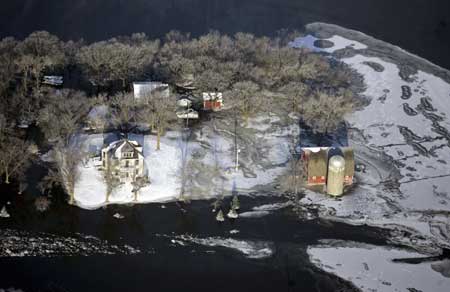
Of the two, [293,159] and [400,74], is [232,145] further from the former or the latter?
[400,74]

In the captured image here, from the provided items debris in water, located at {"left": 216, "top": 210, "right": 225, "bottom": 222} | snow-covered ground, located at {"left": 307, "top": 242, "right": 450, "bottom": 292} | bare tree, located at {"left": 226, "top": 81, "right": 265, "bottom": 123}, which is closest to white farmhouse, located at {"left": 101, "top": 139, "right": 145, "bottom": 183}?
debris in water, located at {"left": 216, "top": 210, "right": 225, "bottom": 222}

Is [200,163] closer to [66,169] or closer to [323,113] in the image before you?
→ [66,169]

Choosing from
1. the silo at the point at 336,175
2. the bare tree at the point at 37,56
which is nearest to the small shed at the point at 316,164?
the silo at the point at 336,175

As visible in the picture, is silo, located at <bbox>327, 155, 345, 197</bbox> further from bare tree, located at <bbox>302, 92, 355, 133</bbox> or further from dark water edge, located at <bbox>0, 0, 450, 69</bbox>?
dark water edge, located at <bbox>0, 0, 450, 69</bbox>

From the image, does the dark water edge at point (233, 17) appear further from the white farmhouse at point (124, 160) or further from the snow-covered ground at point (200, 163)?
the white farmhouse at point (124, 160)

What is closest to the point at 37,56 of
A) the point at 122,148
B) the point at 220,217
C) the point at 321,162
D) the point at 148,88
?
the point at 148,88

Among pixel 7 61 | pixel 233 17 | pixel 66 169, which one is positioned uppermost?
pixel 233 17
